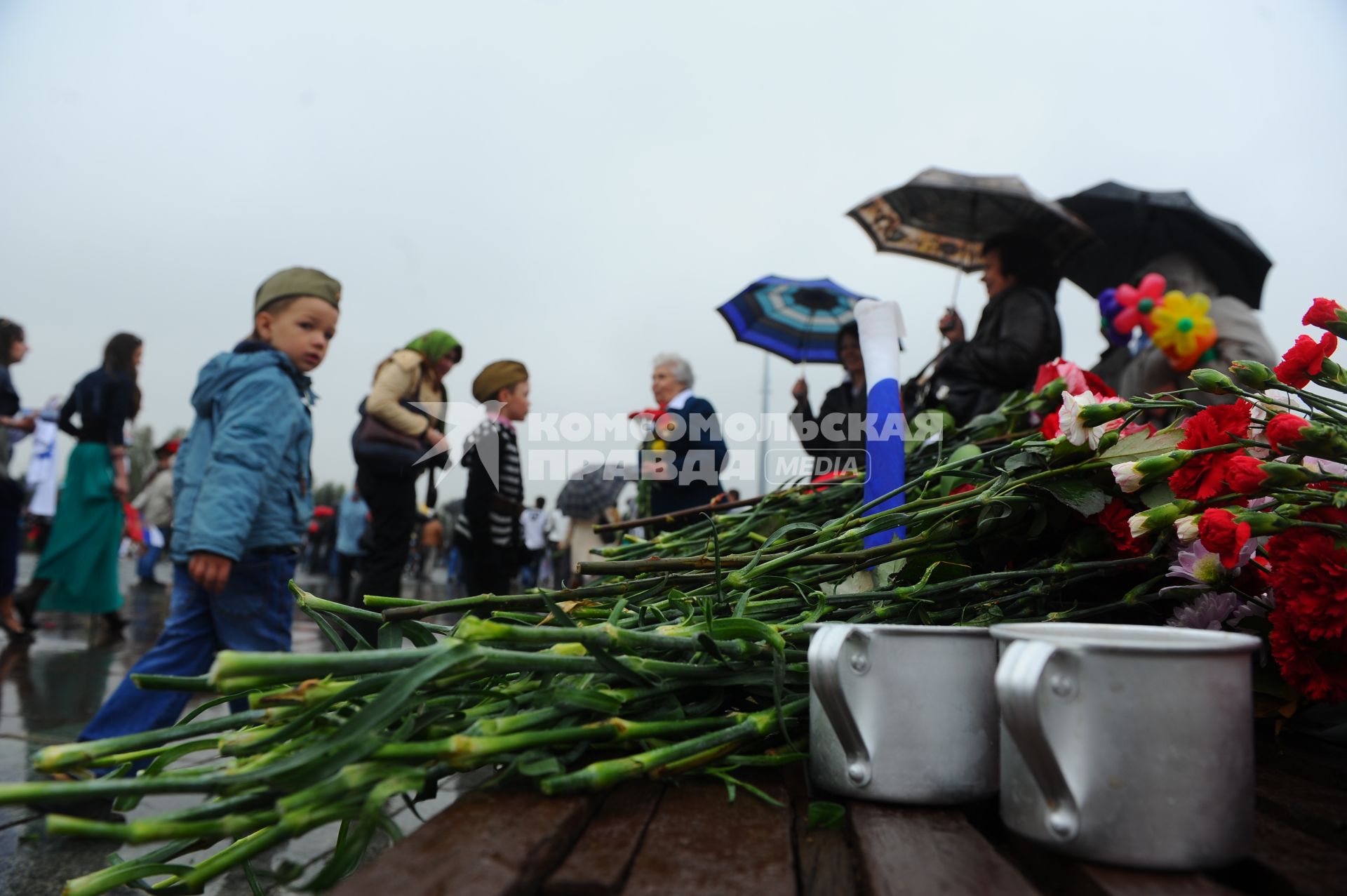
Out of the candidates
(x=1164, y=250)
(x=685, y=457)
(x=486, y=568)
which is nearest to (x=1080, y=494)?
(x=685, y=457)

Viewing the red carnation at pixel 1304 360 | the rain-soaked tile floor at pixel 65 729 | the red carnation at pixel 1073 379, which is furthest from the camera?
the rain-soaked tile floor at pixel 65 729

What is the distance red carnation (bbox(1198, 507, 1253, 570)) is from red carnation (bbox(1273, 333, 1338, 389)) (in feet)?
0.72

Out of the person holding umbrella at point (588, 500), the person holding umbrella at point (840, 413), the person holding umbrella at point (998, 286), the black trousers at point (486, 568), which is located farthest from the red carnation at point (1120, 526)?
the person holding umbrella at point (588, 500)

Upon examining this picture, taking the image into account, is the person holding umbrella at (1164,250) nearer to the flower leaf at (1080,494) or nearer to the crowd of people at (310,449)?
the crowd of people at (310,449)

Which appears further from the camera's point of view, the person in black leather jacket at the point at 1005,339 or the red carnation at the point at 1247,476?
the person in black leather jacket at the point at 1005,339

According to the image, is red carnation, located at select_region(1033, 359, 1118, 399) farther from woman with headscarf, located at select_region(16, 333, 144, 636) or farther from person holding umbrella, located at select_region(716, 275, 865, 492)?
woman with headscarf, located at select_region(16, 333, 144, 636)

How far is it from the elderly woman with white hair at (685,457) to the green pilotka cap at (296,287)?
1750 millimetres

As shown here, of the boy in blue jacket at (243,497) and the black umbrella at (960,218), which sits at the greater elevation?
the black umbrella at (960,218)

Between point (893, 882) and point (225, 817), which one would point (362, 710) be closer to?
point (225, 817)

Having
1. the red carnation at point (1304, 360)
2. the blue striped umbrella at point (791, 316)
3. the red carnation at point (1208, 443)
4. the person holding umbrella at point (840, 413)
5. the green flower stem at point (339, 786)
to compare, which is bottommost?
the green flower stem at point (339, 786)

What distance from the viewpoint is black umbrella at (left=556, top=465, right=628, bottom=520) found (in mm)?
6398

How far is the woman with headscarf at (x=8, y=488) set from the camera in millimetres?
5242

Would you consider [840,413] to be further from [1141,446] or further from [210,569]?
[1141,446]

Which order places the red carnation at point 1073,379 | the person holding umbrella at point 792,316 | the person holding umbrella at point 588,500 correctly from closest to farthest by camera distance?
the red carnation at point 1073,379 → the person holding umbrella at point 792,316 → the person holding umbrella at point 588,500
